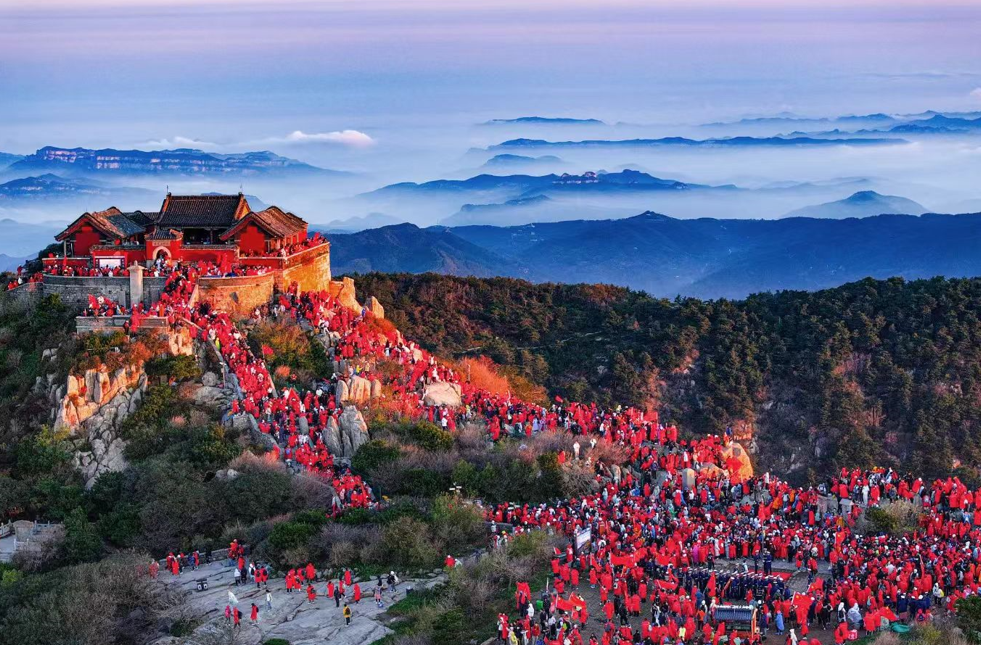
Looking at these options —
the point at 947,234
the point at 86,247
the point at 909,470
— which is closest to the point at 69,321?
the point at 86,247

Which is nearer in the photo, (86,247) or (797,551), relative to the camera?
(797,551)

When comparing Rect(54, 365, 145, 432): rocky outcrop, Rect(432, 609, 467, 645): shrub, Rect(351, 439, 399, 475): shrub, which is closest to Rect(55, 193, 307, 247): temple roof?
Rect(54, 365, 145, 432): rocky outcrop

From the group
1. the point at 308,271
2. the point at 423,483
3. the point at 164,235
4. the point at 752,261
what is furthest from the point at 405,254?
the point at 423,483

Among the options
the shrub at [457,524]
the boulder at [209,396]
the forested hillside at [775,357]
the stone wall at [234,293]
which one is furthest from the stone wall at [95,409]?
the forested hillside at [775,357]

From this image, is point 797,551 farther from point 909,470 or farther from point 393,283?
point 393,283

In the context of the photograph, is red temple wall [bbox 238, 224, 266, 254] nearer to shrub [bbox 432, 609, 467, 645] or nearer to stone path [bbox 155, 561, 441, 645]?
stone path [bbox 155, 561, 441, 645]

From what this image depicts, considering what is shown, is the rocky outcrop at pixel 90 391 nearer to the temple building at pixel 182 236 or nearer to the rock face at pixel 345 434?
the temple building at pixel 182 236

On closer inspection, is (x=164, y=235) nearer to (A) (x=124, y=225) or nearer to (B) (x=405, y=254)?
(A) (x=124, y=225)
